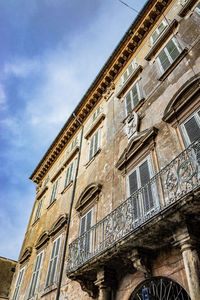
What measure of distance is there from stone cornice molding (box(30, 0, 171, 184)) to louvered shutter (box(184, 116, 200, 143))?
267 inches

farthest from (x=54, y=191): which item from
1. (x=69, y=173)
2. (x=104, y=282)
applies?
(x=104, y=282)

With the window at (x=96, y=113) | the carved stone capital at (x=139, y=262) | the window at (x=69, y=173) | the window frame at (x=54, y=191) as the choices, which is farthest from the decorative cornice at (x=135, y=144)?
the window frame at (x=54, y=191)

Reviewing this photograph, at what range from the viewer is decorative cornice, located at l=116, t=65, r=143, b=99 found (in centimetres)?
1009

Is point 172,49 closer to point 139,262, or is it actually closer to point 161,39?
point 161,39

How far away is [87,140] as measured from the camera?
41.1ft

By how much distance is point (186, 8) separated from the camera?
8.54m

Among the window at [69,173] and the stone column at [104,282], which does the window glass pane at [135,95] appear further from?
the stone column at [104,282]

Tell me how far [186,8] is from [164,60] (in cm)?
202

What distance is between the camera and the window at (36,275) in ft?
32.9

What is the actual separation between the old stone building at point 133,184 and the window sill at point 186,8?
36 millimetres

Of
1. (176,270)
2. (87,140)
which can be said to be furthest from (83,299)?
(87,140)

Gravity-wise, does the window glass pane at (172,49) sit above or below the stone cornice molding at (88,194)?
above

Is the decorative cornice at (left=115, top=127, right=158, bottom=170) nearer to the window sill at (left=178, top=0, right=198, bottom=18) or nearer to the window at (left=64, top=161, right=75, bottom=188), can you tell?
the window at (left=64, top=161, right=75, bottom=188)

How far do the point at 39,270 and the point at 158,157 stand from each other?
7697 millimetres
